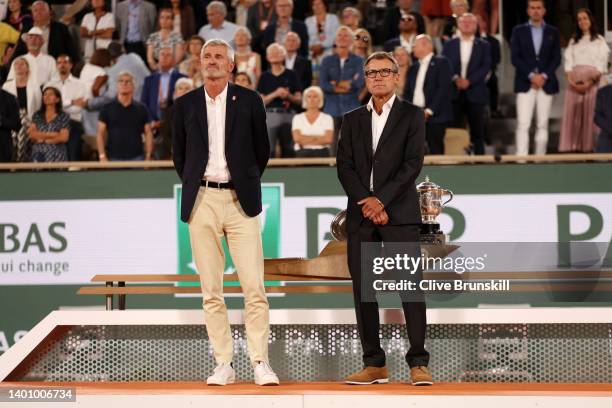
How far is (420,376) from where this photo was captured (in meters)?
5.40

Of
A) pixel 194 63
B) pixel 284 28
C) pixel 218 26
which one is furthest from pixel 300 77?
pixel 218 26

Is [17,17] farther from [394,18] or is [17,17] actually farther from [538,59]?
[538,59]

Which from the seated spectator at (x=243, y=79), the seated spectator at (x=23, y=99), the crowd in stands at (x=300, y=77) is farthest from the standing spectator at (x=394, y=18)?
the seated spectator at (x=23, y=99)

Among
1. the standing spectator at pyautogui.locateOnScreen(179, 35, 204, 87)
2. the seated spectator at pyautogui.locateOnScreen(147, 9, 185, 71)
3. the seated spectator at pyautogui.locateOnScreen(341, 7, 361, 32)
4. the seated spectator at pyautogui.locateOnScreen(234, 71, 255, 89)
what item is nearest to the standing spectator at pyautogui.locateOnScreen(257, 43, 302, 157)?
the seated spectator at pyautogui.locateOnScreen(234, 71, 255, 89)

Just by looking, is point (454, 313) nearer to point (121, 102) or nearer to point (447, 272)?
point (447, 272)

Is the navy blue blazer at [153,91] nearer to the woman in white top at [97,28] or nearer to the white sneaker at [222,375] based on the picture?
the woman in white top at [97,28]

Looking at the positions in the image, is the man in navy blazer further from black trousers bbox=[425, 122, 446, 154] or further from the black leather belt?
the black leather belt

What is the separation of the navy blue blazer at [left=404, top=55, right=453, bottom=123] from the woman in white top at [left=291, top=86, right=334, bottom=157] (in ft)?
2.81

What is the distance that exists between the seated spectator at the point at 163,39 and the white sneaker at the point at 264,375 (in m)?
6.84

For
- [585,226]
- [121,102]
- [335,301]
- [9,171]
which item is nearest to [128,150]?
[121,102]

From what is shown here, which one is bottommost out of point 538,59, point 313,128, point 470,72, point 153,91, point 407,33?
point 313,128

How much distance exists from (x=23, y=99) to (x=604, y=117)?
590cm

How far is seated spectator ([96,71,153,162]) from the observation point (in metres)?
10.8

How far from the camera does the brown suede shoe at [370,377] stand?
546 cm
